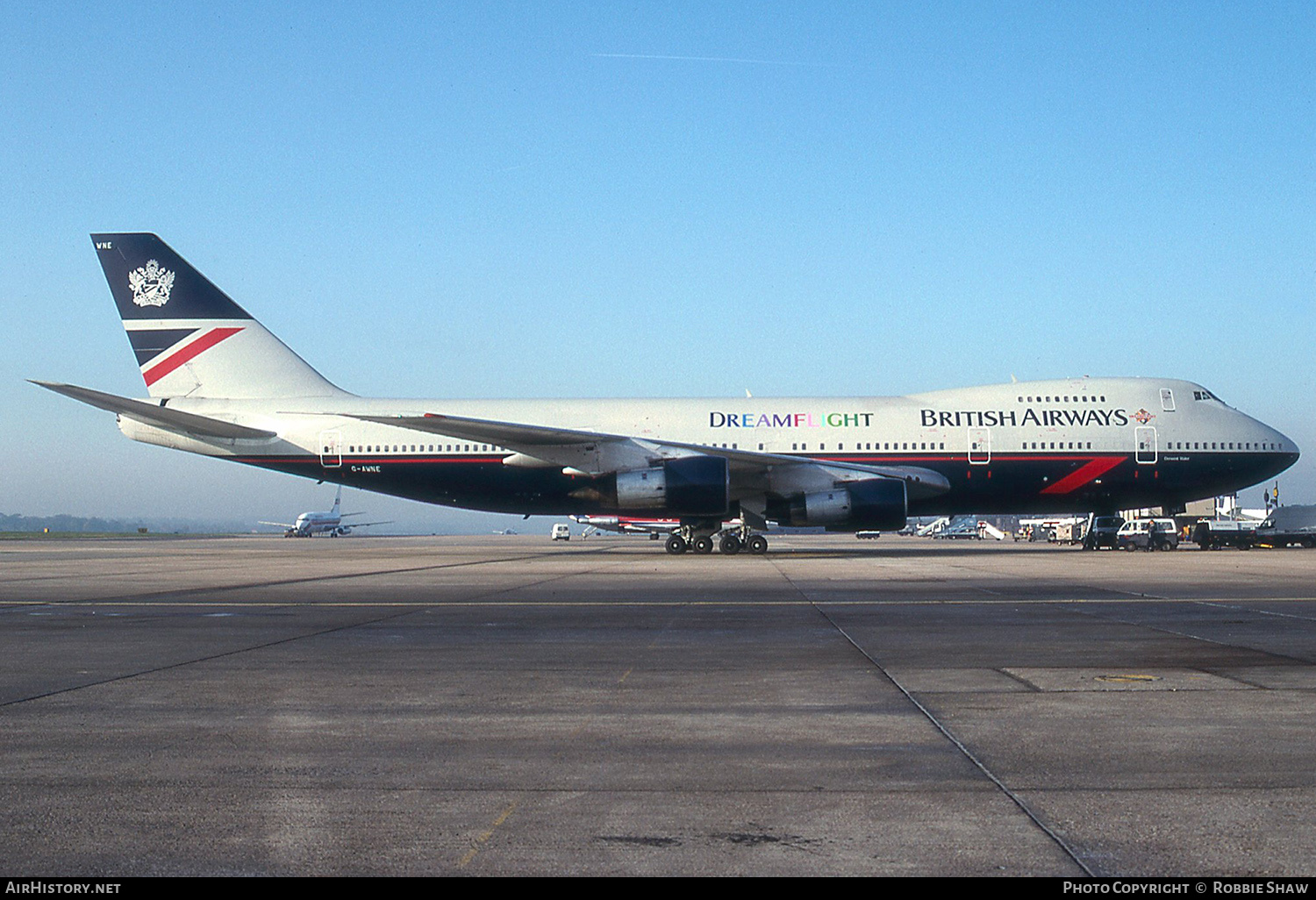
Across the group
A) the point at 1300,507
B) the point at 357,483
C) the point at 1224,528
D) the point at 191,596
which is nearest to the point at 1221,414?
the point at 1224,528

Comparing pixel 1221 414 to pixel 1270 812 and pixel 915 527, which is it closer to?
pixel 1270 812

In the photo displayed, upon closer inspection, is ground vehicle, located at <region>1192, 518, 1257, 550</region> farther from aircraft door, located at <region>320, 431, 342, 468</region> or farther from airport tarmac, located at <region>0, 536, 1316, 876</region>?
aircraft door, located at <region>320, 431, 342, 468</region>

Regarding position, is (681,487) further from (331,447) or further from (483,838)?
(483,838)

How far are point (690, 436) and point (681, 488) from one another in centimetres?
351

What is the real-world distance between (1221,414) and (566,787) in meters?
31.0

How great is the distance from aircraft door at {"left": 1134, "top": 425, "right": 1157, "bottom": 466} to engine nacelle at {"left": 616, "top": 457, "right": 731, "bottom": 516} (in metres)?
11.9

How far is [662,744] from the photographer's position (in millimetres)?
5125

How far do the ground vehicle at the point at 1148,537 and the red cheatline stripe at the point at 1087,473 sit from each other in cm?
686

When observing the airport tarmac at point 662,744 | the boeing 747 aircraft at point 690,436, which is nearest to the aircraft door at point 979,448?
the boeing 747 aircraft at point 690,436

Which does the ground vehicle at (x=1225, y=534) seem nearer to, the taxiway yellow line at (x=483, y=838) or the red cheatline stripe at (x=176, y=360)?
the red cheatline stripe at (x=176, y=360)

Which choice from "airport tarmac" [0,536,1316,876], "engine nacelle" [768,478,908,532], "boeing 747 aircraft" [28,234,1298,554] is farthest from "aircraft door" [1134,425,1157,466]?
"airport tarmac" [0,536,1316,876]

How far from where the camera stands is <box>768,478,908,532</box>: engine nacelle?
2628cm

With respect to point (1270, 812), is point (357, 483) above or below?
above

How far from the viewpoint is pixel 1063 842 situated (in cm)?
348
